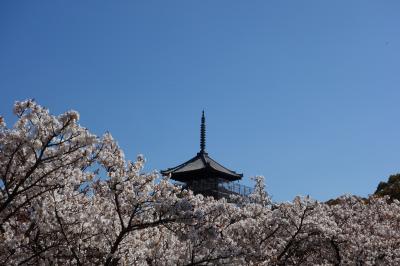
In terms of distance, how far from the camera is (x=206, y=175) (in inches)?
1553

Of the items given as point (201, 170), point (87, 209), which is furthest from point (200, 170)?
point (87, 209)

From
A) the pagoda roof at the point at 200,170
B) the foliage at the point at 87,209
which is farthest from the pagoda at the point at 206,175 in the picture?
the foliage at the point at 87,209

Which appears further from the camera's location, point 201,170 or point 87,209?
point 201,170

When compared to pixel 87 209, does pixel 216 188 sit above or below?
above

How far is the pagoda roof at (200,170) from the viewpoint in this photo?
38969mm

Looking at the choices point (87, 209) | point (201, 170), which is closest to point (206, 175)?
point (201, 170)

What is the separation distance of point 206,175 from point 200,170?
0.91 m

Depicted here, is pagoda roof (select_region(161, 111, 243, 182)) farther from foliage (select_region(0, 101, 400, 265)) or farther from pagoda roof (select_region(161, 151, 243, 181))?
foliage (select_region(0, 101, 400, 265))

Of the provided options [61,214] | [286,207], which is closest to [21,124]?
[61,214]

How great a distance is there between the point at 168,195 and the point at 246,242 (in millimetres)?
3371

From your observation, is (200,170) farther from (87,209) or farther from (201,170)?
(87,209)

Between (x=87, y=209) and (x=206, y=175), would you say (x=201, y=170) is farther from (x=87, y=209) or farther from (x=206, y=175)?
(x=87, y=209)

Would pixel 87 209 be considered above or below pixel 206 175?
below

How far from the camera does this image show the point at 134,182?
7898 millimetres
